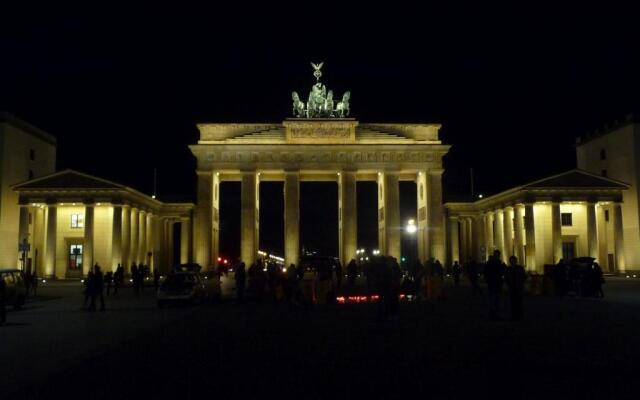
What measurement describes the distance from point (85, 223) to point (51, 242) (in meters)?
3.24

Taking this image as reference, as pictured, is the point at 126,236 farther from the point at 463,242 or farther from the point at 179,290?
the point at 463,242

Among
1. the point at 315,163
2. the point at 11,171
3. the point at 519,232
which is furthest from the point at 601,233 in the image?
the point at 11,171

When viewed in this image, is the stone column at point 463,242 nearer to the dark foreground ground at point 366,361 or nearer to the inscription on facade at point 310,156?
Answer: the inscription on facade at point 310,156

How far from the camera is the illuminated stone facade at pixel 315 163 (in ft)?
197

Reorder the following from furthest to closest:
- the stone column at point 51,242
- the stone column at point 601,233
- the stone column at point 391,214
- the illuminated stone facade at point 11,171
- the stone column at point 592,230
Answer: the stone column at point 391,214
the stone column at point 601,233
the stone column at point 592,230
the illuminated stone facade at point 11,171
the stone column at point 51,242

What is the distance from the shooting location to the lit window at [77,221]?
59750 mm

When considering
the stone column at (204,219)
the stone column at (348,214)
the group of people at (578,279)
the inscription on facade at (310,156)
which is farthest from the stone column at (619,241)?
the stone column at (204,219)

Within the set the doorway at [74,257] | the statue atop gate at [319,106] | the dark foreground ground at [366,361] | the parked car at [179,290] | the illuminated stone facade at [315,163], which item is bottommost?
the dark foreground ground at [366,361]

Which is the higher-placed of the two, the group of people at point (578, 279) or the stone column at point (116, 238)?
the stone column at point (116, 238)

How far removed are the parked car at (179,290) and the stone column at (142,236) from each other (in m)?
36.0

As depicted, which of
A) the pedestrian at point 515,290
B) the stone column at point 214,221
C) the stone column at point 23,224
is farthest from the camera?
the stone column at point 214,221

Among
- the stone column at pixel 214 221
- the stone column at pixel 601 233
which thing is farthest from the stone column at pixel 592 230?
the stone column at pixel 214 221

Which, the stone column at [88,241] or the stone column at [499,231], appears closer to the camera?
the stone column at [88,241]

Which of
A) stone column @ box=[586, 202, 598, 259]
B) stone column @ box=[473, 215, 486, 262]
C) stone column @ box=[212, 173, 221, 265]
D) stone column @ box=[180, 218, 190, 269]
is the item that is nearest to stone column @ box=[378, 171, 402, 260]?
stone column @ box=[473, 215, 486, 262]
